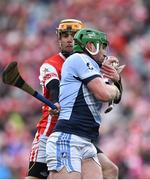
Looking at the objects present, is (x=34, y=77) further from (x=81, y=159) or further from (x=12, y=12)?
(x=81, y=159)

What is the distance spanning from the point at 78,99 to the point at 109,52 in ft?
30.3

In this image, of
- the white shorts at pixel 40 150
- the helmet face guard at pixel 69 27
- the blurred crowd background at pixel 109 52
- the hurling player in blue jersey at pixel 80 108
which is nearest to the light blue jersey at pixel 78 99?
the hurling player in blue jersey at pixel 80 108

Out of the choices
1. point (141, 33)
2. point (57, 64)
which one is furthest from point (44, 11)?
point (57, 64)

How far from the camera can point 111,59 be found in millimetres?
8586

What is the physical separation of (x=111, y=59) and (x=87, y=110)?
0.57m

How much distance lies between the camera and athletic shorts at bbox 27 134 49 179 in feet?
30.3

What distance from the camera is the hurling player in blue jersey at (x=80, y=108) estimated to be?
822 centimetres

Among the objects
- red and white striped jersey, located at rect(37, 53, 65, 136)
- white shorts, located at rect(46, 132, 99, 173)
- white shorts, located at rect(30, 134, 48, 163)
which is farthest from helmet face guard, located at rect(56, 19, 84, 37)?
white shorts, located at rect(46, 132, 99, 173)

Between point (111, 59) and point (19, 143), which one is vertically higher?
point (111, 59)

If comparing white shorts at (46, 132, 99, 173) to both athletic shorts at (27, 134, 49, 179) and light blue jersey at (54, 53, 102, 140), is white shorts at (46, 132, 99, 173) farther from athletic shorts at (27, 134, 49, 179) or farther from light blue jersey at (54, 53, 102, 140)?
athletic shorts at (27, 134, 49, 179)

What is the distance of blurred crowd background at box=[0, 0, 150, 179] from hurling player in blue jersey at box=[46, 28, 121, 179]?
18.7ft

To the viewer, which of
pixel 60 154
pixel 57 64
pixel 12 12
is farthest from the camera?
pixel 12 12

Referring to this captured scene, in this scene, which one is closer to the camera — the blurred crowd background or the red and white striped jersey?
the red and white striped jersey

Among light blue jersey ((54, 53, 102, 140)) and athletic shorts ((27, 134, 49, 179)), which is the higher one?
light blue jersey ((54, 53, 102, 140))
